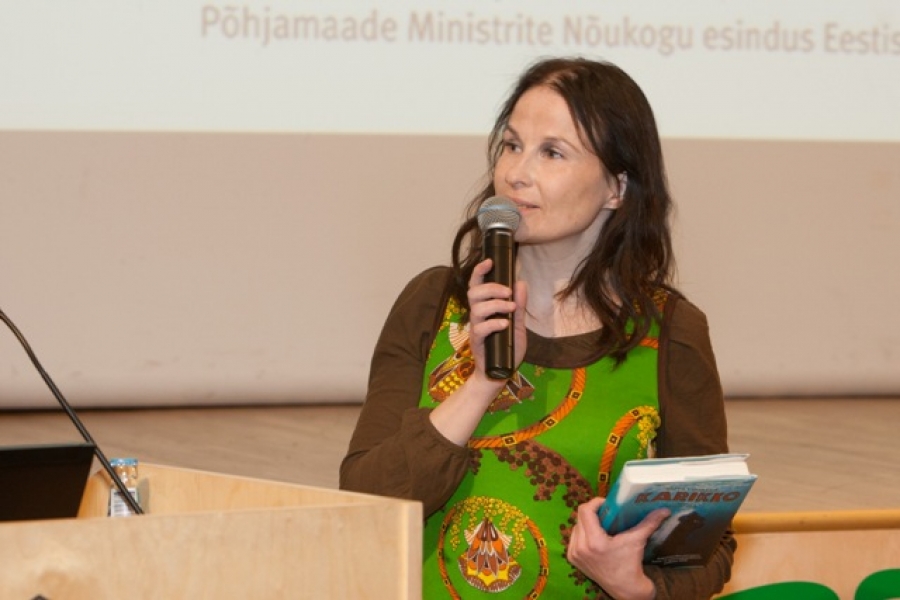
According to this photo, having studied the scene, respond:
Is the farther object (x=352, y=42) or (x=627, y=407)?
(x=352, y=42)

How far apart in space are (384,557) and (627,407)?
567mm

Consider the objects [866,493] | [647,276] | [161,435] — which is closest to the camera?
[647,276]

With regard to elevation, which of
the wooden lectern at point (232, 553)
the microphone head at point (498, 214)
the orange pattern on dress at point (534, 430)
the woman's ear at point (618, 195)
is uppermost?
the woman's ear at point (618, 195)

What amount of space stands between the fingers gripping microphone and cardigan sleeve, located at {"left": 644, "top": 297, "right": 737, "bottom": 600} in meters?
0.31

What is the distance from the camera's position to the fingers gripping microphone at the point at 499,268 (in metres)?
1.59

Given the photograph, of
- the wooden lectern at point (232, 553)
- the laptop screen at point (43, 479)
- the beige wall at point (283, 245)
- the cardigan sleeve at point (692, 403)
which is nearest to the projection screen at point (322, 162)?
the beige wall at point (283, 245)

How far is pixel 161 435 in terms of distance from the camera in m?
4.89

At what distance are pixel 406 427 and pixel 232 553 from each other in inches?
20.0

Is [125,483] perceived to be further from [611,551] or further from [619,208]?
[619,208]

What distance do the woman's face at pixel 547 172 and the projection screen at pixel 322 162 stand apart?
11.2ft

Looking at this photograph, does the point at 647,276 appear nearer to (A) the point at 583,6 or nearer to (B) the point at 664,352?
(B) the point at 664,352

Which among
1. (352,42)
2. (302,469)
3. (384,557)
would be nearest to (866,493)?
(302,469)

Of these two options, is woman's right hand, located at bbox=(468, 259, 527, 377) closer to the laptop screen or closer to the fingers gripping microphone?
the fingers gripping microphone

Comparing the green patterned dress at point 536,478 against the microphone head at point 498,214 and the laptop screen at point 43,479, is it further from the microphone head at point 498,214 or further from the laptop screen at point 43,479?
the laptop screen at point 43,479
